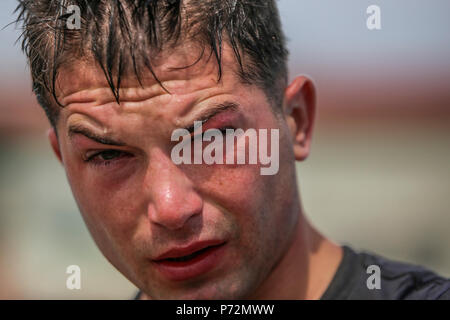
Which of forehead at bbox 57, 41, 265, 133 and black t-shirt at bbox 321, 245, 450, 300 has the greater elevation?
forehead at bbox 57, 41, 265, 133

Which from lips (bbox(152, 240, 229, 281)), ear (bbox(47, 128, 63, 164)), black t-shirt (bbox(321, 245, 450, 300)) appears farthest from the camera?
ear (bbox(47, 128, 63, 164))

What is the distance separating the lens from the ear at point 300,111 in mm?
2581

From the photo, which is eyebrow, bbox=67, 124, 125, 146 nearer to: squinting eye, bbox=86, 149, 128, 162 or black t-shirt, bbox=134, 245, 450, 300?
squinting eye, bbox=86, 149, 128, 162

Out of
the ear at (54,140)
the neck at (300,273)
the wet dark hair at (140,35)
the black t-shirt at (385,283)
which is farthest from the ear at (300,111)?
the ear at (54,140)

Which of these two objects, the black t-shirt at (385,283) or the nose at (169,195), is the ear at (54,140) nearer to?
the nose at (169,195)

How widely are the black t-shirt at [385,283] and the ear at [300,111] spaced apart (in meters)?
0.60

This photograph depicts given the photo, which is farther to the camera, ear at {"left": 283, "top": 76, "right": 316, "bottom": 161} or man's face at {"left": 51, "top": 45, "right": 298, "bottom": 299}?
ear at {"left": 283, "top": 76, "right": 316, "bottom": 161}

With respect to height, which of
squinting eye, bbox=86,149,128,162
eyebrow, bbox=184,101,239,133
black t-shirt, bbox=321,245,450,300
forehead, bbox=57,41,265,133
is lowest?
black t-shirt, bbox=321,245,450,300

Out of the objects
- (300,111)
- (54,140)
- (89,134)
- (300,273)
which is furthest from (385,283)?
(54,140)

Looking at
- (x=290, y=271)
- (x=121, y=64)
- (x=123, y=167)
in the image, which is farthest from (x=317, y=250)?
(x=121, y=64)

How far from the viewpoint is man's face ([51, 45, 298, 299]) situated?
209 cm

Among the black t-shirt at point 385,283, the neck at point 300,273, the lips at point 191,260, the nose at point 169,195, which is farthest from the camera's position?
the neck at point 300,273

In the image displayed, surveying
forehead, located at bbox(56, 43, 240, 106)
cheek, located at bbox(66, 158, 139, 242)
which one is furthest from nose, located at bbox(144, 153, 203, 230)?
forehead, located at bbox(56, 43, 240, 106)

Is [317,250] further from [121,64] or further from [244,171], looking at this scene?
[121,64]
